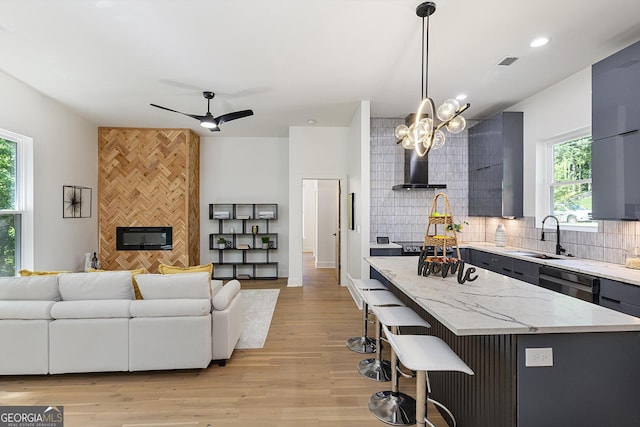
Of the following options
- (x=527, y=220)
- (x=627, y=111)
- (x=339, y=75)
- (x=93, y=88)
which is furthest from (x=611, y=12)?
(x=93, y=88)

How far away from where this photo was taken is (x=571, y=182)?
389 centimetres

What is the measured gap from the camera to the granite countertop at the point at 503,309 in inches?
53.1

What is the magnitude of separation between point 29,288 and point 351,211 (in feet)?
13.5

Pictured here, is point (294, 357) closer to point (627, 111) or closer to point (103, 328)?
point (103, 328)

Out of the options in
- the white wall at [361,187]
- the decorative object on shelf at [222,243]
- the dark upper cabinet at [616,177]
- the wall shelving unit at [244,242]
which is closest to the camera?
the dark upper cabinet at [616,177]

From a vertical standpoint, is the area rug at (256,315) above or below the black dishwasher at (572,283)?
below

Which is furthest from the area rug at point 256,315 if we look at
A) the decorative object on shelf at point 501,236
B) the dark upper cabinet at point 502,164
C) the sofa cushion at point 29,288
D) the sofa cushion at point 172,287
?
the dark upper cabinet at point 502,164

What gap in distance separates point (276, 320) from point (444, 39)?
11.9ft

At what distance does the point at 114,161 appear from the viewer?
235 inches

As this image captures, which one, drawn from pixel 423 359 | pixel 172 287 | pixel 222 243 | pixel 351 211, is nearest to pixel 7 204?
pixel 172 287

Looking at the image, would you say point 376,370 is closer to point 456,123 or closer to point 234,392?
point 234,392

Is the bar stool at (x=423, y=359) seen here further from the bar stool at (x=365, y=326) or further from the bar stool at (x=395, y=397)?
the bar stool at (x=365, y=326)

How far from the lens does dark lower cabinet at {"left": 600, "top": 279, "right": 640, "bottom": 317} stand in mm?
2398

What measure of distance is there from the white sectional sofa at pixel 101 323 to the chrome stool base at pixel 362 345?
141 cm
